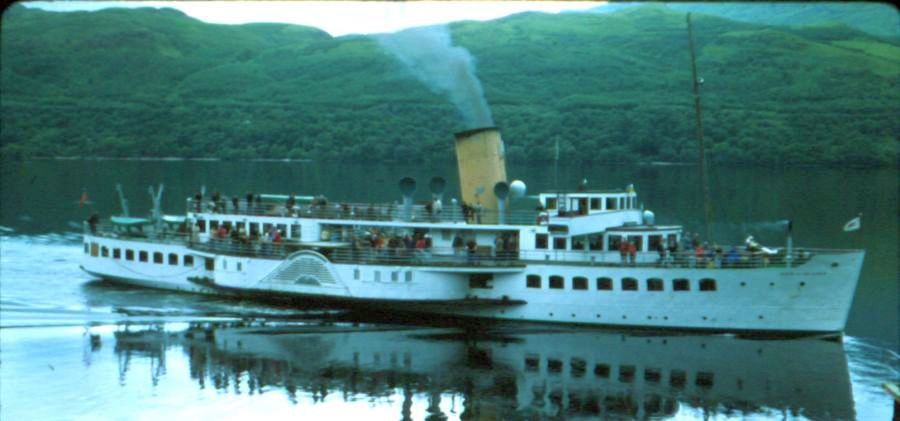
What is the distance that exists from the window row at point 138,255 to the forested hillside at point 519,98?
7559 cm

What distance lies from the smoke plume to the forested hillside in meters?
69.0

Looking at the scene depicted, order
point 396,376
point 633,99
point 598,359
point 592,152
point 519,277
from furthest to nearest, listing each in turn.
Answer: point 633,99, point 592,152, point 519,277, point 598,359, point 396,376

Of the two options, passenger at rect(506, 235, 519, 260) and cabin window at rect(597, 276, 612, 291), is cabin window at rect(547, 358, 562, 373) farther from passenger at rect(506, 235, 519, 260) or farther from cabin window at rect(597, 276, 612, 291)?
passenger at rect(506, 235, 519, 260)

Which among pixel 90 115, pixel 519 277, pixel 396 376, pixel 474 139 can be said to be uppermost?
pixel 90 115

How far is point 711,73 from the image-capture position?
14975cm

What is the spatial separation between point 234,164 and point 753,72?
68.7 metres

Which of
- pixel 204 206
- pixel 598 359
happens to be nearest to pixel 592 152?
pixel 204 206

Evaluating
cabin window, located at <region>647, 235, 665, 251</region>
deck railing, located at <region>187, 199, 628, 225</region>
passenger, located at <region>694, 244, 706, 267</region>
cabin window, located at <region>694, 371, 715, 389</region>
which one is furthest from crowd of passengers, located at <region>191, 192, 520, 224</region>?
cabin window, located at <region>694, 371, 715, 389</region>

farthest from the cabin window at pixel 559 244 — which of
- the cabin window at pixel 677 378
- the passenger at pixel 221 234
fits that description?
the passenger at pixel 221 234

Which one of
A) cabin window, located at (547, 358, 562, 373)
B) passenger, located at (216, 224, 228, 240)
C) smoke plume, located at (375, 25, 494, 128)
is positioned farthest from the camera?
smoke plume, located at (375, 25, 494, 128)

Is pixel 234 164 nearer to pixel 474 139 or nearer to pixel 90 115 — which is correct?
pixel 90 115

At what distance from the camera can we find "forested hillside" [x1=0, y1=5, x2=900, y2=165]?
122 meters

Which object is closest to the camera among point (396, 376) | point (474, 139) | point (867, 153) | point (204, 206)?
point (396, 376)

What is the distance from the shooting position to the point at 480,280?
33.2 m
